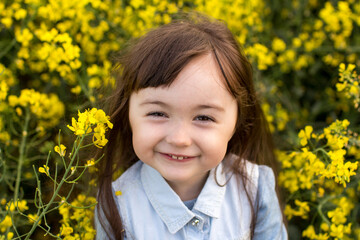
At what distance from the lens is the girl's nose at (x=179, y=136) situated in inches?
48.7

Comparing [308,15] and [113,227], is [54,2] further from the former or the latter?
[308,15]

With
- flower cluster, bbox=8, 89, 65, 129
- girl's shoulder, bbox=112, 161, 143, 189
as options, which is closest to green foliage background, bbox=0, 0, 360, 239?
flower cluster, bbox=8, 89, 65, 129

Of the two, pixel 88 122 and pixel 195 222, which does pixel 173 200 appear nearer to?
pixel 195 222

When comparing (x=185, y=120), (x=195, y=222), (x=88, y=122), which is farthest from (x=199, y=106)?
(x=195, y=222)

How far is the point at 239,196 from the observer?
62.1 inches

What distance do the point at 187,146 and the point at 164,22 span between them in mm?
1095

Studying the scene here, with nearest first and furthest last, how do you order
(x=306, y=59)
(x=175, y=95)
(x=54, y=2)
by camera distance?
(x=175, y=95), (x=54, y=2), (x=306, y=59)

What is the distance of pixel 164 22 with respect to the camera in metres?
2.18

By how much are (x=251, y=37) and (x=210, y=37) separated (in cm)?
109

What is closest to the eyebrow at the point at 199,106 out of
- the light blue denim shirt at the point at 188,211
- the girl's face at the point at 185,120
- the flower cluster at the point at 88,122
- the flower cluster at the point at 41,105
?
the girl's face at the point at 185,120

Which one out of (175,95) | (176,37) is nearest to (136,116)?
(175,95)

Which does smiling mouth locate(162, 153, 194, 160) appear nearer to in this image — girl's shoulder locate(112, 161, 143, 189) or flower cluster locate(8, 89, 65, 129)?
girl's shoulder locate(112, 161, 143, 189)

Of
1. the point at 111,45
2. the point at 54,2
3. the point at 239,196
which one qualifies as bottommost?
the point at 239,196

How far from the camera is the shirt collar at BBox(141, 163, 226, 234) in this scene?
4.73 ft
